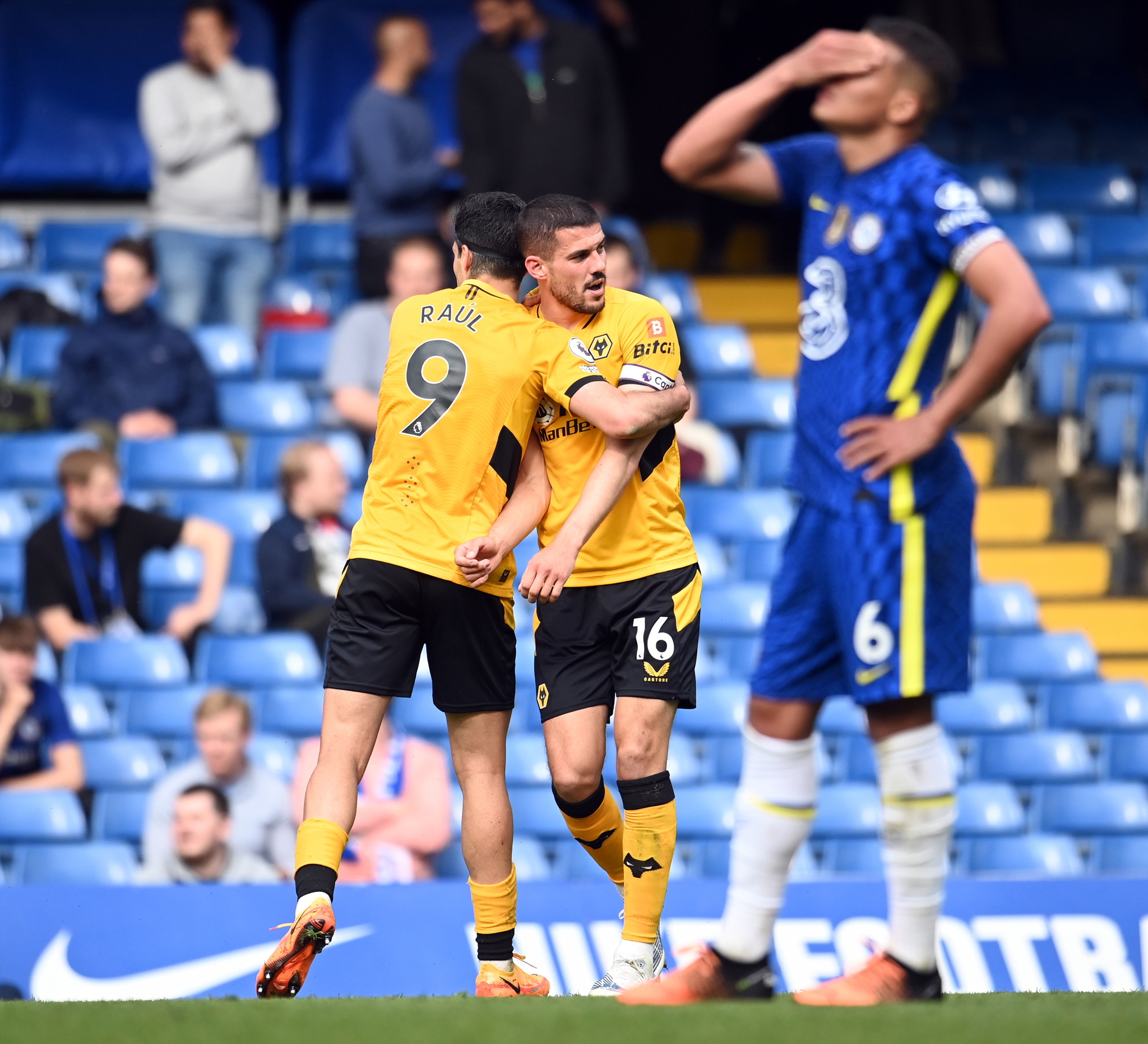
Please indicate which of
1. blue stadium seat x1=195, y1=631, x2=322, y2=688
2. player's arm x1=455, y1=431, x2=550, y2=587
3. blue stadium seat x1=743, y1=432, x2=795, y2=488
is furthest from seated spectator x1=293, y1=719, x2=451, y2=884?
blue stadium seat x1=743, y1=432, x2=795, y2=488

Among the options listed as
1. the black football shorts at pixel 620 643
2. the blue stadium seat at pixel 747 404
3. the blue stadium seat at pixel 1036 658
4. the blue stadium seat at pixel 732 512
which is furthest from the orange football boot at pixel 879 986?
the blue stadium seat at pixel 747 404

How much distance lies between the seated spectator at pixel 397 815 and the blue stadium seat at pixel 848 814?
1.55 m

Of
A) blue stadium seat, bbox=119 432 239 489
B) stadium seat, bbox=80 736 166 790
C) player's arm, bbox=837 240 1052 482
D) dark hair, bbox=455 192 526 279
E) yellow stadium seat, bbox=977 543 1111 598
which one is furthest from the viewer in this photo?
yellow stadium seat, bbox=977 543 1111 598

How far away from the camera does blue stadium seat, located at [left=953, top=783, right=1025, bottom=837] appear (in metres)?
7.51

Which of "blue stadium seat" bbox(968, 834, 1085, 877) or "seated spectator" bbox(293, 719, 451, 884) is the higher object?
"seated spectator" bbox(293, 719, 451, 884)

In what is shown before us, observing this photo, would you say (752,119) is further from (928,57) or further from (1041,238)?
(1041,238)

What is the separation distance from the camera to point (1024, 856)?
7410 millimetres

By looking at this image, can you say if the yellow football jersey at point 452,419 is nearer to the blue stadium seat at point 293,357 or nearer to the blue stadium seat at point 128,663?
the blue stadium seat at point 128,663

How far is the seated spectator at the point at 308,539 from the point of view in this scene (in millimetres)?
7688

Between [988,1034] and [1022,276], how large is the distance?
1.51 metres

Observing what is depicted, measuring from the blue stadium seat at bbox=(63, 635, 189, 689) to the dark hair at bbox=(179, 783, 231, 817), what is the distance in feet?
3.25

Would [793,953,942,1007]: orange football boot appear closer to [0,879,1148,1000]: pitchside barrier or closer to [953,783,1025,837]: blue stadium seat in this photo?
[0,879,1148,1000]: pitchside barrier

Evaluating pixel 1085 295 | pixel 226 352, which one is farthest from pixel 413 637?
pixel 1085 295

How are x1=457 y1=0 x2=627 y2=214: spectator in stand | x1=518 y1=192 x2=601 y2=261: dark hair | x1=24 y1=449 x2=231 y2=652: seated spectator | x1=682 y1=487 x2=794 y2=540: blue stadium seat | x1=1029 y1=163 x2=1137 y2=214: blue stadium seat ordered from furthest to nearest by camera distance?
x1=1029 y1=163 x2=1137 y2=214: blue stadium seat < x1=457 y1=0 x2=627 y2=214: spectator in stand < x1=682 y1=487 x2=794 y2=540: blue stadium seat < x1=24 y1=449 x2=231 y2=652: seated spectator < x1=518 y1=192 x2=601 y2=261: dark hair
